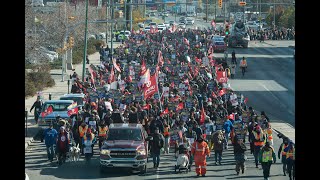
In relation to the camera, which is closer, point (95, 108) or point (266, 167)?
point (266, 167)

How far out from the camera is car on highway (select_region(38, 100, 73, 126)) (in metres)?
Answer: 34.2

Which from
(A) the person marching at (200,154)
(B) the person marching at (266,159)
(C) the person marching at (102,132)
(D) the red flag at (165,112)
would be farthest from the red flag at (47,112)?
(B) the person marching at (266,159)

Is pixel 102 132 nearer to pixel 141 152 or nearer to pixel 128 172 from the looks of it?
pixel 128 172

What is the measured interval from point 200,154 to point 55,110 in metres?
10.8

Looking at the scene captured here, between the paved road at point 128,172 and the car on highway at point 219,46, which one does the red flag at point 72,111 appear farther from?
the car on highway at point 219,46

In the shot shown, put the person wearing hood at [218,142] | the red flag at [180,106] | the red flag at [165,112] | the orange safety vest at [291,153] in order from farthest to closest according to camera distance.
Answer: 1. the red flag at [180,106]
2. the red flag at [165,112]
3. the person wearing hood at [218,142]
4. the orange safety vest at [291,153]

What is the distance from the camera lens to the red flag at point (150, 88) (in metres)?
34.3

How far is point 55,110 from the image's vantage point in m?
34.8

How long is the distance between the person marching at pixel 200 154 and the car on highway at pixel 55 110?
32.1 feet
